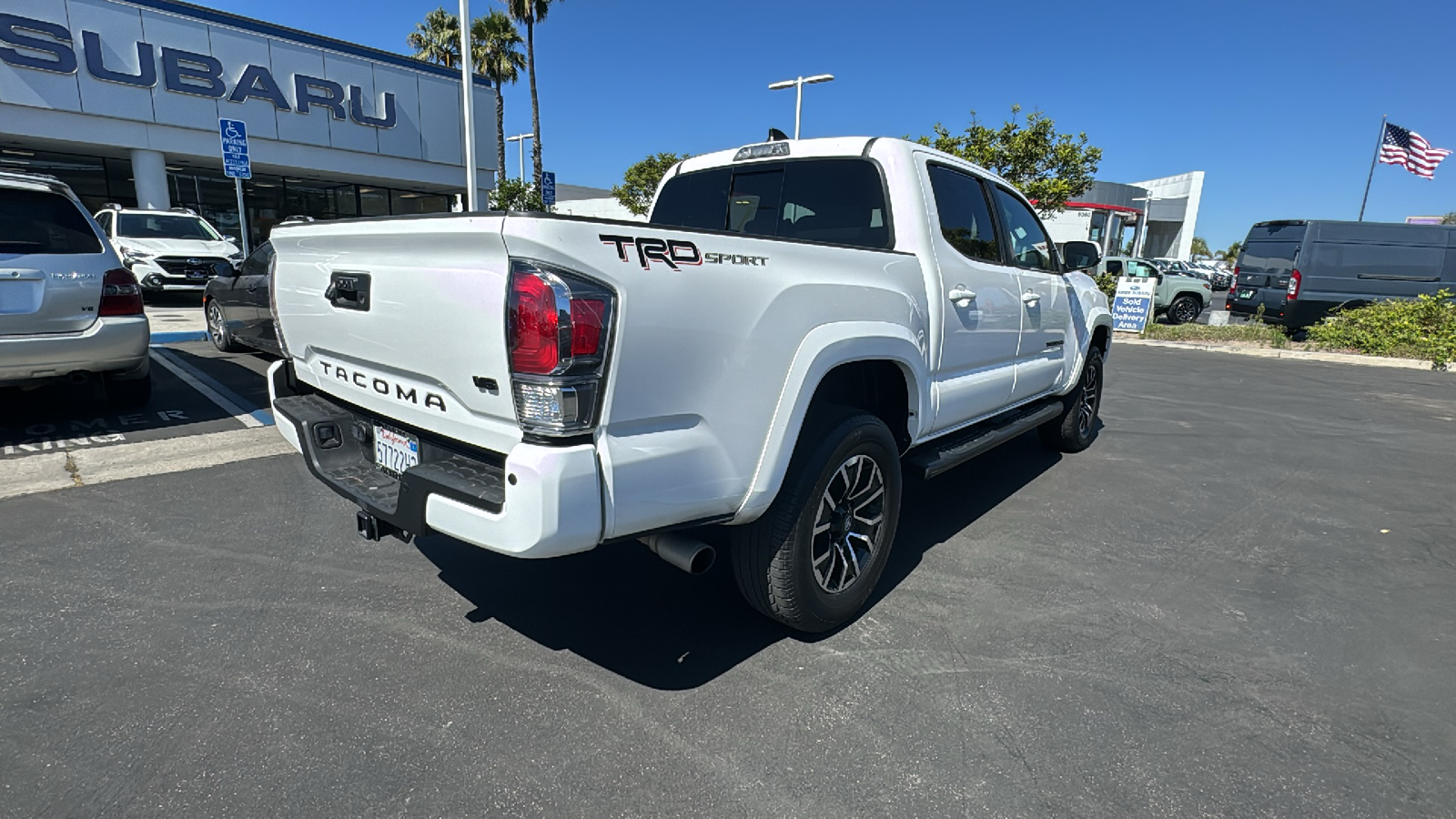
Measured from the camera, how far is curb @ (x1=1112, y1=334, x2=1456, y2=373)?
11547 millimetres

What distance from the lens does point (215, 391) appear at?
6.66 metres

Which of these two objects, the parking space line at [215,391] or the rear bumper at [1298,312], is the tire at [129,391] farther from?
the rear bumper at [1298,312]

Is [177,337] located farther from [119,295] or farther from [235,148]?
[119,295]

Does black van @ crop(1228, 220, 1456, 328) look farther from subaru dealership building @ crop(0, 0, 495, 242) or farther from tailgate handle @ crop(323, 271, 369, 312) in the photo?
subaru dealership building @ crop(0, 0, 495, 242)

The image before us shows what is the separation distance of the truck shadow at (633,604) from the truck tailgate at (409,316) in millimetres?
1002

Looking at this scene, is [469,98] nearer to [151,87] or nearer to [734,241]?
[151,87]

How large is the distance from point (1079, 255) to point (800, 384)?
11.8 ft

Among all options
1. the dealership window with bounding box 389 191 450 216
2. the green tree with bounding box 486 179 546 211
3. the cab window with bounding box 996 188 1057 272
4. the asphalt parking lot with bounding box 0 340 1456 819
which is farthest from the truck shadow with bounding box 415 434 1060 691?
the dealership window with bounding box 389 191 450 216

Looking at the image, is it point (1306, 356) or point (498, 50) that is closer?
point (1306, 356)

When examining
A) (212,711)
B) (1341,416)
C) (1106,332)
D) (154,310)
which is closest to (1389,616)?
(1106,332)

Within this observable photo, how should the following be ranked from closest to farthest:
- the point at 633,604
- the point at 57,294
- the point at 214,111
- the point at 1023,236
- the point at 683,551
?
1. the point at 683,551
2. the point at 633,604
3. the point at 1023,236
4. the point at 57,294
5. the point at 214,111

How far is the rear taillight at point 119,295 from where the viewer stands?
501 centimetres

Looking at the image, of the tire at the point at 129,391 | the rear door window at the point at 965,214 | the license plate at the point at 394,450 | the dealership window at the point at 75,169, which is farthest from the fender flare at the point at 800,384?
the dealership window at the point at 75,169

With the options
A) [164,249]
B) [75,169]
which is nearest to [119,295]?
[164,249]
